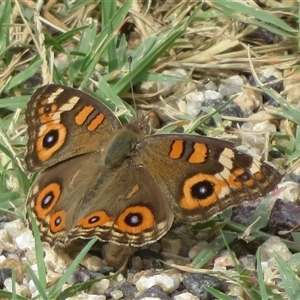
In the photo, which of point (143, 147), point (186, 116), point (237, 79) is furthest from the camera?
point (237, 79)

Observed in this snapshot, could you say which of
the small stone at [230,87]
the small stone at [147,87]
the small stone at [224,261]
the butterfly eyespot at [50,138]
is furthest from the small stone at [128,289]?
the small stone at [230,87]

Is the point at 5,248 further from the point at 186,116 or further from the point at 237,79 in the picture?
the point at 237,79

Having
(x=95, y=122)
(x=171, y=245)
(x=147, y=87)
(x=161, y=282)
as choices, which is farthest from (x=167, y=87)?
(x=161, y=282)

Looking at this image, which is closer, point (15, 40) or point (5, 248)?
point (5, 248)

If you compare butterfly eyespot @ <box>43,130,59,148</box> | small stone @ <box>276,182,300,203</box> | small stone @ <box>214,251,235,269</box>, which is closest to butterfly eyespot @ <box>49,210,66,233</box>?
butterfly eyespot @ <box>43,130,59,148</box>

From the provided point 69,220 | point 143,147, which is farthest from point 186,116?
point 69,220

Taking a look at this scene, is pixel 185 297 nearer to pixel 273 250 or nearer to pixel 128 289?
pixel 128 289

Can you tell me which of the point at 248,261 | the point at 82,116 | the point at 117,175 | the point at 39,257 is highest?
the point at 82,116
